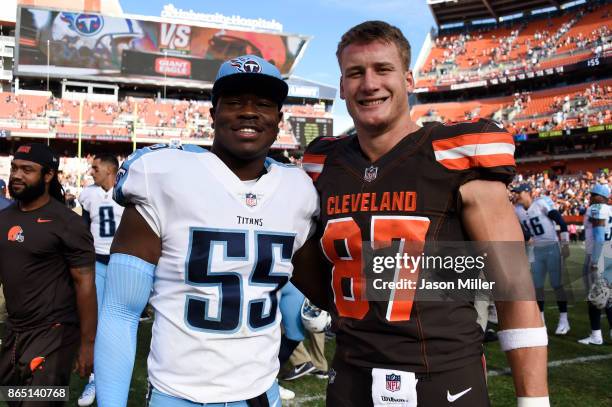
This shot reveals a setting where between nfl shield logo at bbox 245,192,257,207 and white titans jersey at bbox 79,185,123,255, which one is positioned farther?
white titans jersey at bbox 79,185,123,255

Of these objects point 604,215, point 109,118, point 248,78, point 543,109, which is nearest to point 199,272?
point 248,78

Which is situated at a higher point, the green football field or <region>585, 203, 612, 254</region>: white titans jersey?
<region>585, 203, 612, 254</region>: white titans jersey

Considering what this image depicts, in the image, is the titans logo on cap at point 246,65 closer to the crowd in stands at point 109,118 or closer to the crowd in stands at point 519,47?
the crowd in stands at point 109,118

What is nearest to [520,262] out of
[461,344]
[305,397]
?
[461,344]

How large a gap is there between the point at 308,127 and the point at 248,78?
3831 centimetres

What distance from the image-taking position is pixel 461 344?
1828 mm

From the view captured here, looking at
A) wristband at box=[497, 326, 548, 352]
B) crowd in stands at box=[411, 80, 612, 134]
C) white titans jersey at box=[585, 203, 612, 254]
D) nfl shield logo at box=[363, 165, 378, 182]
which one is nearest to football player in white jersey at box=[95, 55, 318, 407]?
nfl shield logo at box=[363, 165, 378, 182]

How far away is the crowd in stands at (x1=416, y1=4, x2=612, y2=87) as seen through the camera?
34725 millimetres

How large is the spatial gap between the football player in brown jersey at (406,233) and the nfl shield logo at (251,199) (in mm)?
333

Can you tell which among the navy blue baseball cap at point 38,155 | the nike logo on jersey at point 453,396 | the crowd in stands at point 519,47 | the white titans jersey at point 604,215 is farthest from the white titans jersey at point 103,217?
the crowd in stands at point 519,47

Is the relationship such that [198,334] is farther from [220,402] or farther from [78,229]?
[78,229]

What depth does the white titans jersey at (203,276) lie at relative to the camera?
1755 mm

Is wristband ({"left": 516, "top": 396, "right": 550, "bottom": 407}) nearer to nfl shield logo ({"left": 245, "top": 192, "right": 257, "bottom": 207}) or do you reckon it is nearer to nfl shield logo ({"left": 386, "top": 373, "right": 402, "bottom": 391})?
nfl shield logo ({"left": 386, "top": 373, "right": 402, "bottom": 391})

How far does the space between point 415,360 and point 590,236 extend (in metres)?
7.13
